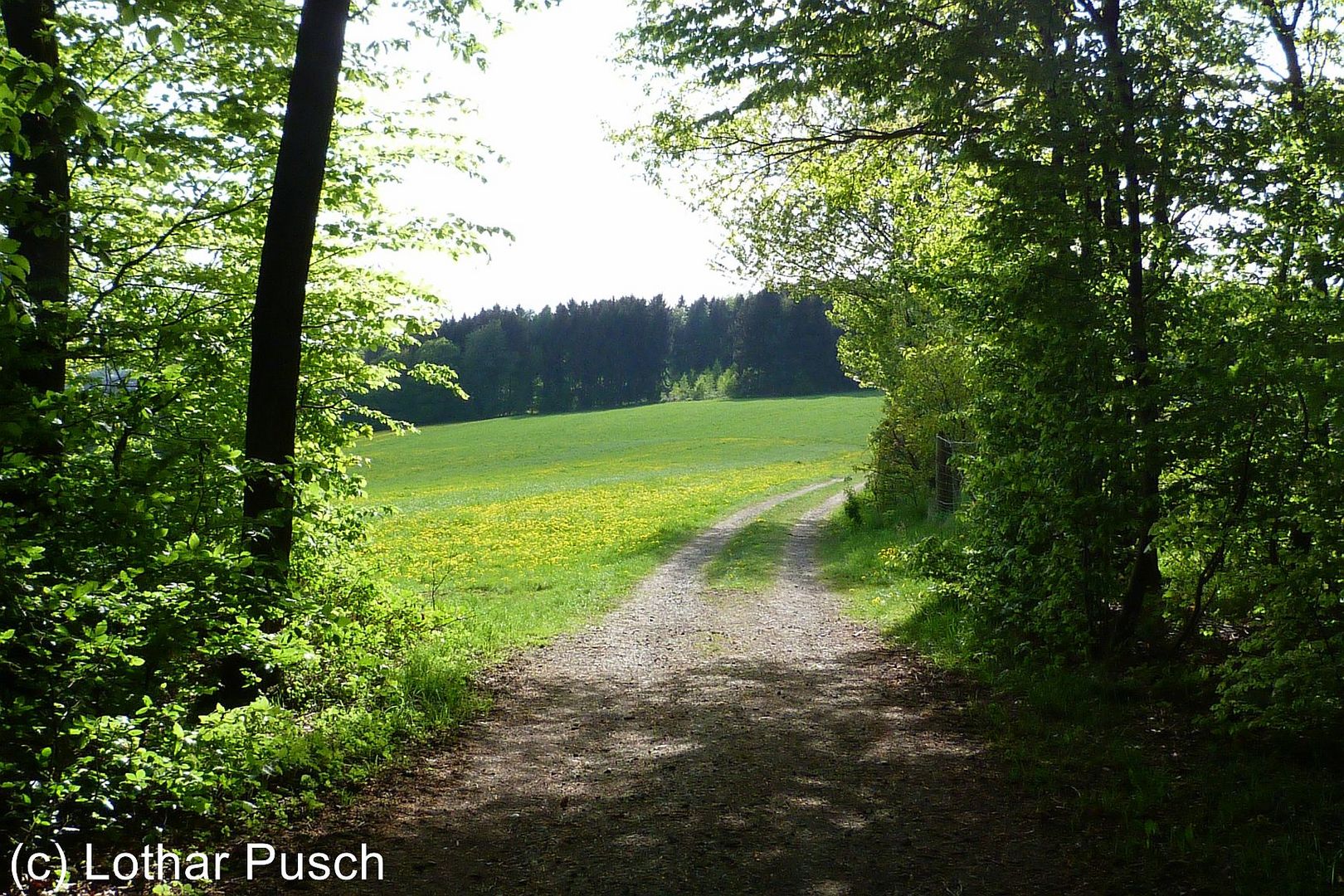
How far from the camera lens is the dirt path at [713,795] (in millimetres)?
5039

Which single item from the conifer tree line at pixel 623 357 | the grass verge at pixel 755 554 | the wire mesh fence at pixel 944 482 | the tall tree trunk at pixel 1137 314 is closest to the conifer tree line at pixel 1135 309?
the tall tree trunk at pixel 1137 314

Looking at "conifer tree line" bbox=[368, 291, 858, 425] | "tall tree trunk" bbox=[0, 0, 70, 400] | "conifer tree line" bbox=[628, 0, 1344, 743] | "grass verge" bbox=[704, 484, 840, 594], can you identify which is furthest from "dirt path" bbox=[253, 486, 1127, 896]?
"conifer tree line" bbox=[368, 291, 858, 425]

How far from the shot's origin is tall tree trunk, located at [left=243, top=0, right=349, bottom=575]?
693cm

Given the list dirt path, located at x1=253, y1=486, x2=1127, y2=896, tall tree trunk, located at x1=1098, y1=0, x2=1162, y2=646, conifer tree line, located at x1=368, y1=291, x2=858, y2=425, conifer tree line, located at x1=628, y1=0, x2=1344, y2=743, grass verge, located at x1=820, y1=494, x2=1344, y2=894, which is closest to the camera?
grass verge, located at x1=820, y1=494, x2=1344, y2=894

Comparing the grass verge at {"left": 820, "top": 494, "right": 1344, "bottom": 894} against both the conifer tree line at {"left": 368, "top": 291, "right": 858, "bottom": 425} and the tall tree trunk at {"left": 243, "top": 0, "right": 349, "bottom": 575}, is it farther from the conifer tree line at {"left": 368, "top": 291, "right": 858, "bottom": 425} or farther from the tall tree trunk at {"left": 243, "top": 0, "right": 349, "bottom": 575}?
the conifer tree line at {"left": 368, "top": 291, "right": 858, "bottom": 425}


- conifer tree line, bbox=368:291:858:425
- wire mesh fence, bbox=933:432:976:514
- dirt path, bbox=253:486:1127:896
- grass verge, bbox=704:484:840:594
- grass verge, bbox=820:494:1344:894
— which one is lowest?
grass verge, bbox=704:484:840:594

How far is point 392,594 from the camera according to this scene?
9117 millimetres

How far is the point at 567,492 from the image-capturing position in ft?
125

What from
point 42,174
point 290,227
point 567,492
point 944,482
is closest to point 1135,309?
point 290,227

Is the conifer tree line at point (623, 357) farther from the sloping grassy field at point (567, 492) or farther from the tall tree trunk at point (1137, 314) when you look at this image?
the tall tree trunk at point (1137, 314)

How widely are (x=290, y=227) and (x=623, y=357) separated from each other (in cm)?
10843

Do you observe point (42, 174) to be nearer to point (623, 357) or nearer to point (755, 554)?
point (755, 554)

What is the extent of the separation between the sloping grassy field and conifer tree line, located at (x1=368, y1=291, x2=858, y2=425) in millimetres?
8707

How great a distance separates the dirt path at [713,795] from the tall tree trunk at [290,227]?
2.77m
